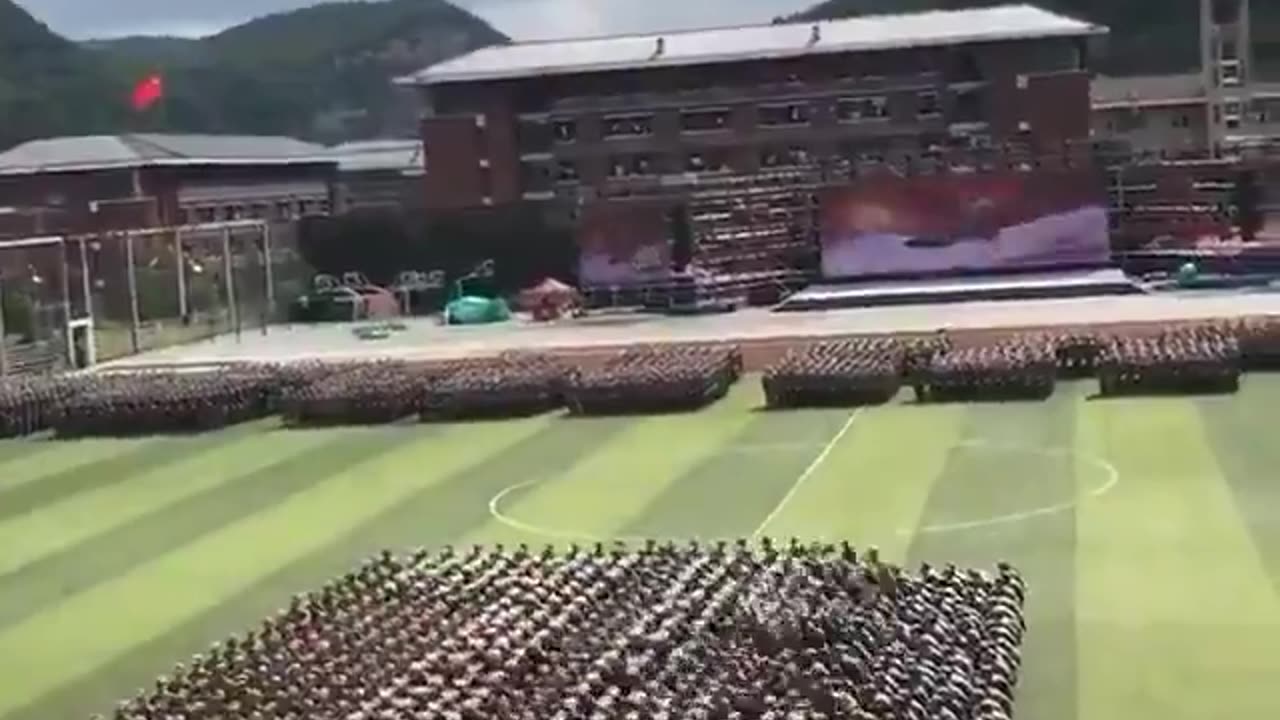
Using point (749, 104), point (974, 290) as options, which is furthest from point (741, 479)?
point (749, 104)

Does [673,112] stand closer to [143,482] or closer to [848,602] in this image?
[143,482]

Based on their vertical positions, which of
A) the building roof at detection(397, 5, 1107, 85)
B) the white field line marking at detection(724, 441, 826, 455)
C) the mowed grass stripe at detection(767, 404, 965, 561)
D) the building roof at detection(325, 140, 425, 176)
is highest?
the building roof at detection(397, 5, 1107, 85)

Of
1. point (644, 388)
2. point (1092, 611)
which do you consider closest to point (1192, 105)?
point (644, 388)

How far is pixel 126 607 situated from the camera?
1530 centimetres

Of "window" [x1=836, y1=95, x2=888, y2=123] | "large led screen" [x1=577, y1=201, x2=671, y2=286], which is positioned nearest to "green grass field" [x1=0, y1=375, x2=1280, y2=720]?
"large led screen" [x1=577, y1=201, x2=671, y2=286]

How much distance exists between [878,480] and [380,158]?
63075mm

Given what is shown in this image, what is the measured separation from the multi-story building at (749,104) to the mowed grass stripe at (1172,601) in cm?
3373

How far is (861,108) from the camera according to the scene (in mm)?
53312

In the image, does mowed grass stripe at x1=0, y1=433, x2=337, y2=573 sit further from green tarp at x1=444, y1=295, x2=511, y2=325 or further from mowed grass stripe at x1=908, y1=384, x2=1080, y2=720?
green tarp at x1=444, y1=295, x2=511, y2=325

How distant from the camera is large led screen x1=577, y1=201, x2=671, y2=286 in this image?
41250 millimetres

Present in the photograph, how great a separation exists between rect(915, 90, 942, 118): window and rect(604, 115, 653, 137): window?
724 cm

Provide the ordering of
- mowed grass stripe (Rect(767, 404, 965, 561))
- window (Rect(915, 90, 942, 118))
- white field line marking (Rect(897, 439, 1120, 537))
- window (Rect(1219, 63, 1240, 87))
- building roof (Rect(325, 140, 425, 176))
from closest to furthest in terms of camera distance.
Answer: white field line marking (Rect(897, 439, 1120, 537)), mowed grass stripe (Rect(767, 404, 965, 561)), window (Rect(915, 90, 942, 118)), window (Rect(1219, 63, 1240, 87)), building roof (Rect(325, 140, 425, 176))

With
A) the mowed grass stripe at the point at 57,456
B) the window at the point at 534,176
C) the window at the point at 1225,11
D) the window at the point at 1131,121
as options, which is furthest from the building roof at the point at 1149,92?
the mowed grass stripe at the point at 57,456

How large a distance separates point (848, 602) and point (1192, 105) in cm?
→ 6251
